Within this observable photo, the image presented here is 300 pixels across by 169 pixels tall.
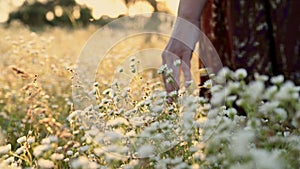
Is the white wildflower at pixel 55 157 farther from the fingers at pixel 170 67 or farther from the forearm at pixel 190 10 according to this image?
the forearm at pixel 190 10

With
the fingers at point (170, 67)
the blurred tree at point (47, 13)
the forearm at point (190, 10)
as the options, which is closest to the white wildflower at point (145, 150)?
the fingers at point (170, 67)

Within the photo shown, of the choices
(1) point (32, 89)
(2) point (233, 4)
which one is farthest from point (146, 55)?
(1) point (32, 89)

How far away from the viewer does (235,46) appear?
9.96 feet

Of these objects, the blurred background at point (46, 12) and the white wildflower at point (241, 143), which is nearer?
the white wildflower at point (241, 143)

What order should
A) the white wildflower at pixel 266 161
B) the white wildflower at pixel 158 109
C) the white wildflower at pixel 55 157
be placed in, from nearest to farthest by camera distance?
the white wildflower at pixel 266 161 < the white wildflower at pixel 55 157 < the white wildflower at pixel 158 109

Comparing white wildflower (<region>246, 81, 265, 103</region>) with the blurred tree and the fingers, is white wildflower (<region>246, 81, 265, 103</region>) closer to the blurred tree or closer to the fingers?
the fingers

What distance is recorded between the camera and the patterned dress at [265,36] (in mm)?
2967

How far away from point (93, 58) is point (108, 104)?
8.63 ft

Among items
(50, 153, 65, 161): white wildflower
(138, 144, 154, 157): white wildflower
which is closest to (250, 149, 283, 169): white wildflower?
(138, 144, 154, 157): white wildflower

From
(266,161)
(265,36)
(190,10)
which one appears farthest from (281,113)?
(265,36)

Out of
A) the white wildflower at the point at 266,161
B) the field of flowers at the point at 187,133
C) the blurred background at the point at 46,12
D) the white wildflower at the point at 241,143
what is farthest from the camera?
the blurred background at the point at 46,12

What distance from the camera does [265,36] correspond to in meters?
3.01

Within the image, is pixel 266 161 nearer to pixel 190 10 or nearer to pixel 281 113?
pixel 281 113

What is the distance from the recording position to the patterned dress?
9.73ft
